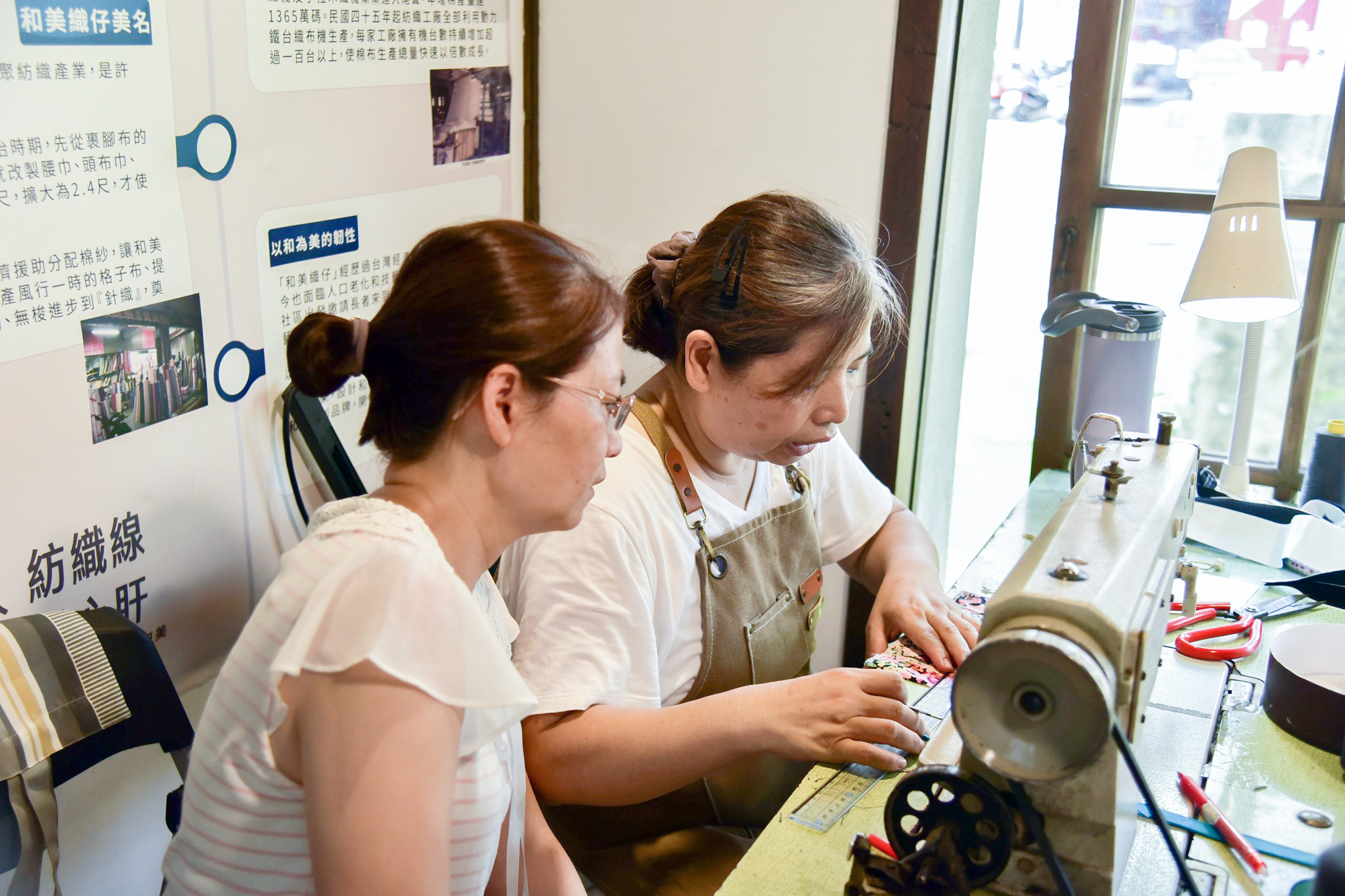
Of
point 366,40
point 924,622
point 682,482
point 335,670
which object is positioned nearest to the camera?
point 335,670

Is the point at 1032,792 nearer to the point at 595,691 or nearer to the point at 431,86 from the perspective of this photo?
the point at 595,691

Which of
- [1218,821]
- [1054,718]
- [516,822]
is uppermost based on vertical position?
[1054,718]

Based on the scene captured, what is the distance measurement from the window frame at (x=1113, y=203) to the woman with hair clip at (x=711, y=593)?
0.93 m

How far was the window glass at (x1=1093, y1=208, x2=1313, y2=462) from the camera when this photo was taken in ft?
7.89

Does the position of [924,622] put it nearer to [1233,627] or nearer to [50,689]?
[1233,627]

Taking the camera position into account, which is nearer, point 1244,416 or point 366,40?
point 366,40

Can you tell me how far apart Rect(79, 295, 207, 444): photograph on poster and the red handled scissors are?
1.56m

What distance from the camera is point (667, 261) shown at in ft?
5.19

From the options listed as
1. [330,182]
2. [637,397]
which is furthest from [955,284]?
[330,182]

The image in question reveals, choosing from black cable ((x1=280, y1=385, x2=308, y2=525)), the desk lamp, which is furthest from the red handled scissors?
Answer: black cable ((x1=280, y1=385, x2=308, y2=525))

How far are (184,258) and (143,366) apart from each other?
0.59 ft

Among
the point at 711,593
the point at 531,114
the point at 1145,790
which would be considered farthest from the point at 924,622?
the point at 531,114

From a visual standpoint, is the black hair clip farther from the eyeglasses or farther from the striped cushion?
the striped cushion

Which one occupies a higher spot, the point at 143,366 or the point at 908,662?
the point at 143,366
